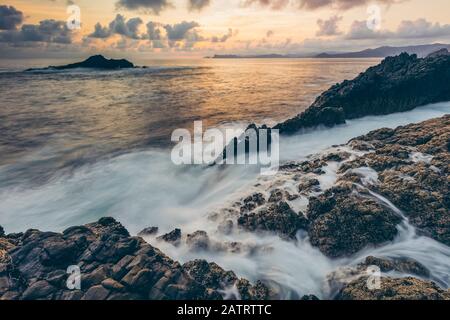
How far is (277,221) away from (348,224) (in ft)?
10.4

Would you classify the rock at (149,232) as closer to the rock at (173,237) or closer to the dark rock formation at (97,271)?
the rock at (173,237)

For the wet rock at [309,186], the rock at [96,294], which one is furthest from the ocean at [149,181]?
the rock at [96,294]

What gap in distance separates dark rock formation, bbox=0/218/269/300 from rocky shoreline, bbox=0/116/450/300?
0.12 feet

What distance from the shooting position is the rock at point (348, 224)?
1341 centimetres

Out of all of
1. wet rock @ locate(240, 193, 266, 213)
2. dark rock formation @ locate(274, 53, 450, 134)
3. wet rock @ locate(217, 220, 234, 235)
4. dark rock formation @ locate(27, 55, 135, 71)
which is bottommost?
wet rock @ locate(217, 220, 234, 235)

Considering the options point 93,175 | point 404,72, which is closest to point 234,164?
point 93,175

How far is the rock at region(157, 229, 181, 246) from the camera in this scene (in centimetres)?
1518

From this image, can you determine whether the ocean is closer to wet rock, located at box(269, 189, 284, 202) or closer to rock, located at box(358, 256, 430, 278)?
rock, located at box(358, 256, 430, 278)

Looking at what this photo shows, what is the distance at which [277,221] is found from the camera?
50.0ft

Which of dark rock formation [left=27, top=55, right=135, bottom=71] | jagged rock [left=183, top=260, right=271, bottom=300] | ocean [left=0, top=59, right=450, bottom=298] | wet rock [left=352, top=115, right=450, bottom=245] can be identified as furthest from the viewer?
dark rock formation [left=27, top=55, right=135, bottom=71]

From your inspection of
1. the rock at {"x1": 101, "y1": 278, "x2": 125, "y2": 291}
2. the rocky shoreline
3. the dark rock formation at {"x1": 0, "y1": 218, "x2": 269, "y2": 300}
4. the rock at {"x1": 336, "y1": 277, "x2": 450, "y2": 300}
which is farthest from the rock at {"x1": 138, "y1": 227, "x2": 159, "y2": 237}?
the rock at {"x1": 336, "y1": 277, "x2": 450, "y2": 300}

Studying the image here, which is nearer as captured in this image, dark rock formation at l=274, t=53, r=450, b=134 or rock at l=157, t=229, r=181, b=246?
rock at l=157, t=229, r=181, b=246

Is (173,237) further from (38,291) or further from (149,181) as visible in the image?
(149,181)

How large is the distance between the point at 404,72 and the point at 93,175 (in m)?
30.1
